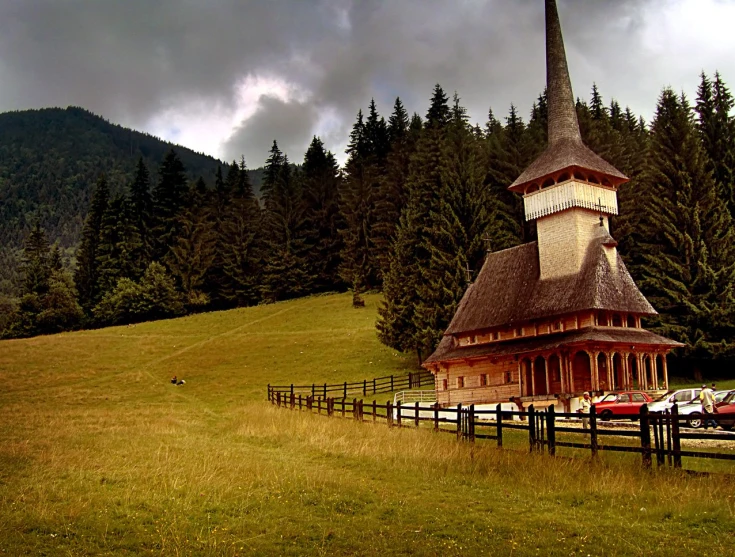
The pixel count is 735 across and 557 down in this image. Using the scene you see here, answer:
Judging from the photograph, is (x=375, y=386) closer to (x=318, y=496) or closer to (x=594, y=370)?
(x=594, y=370)

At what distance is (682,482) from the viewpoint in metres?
11.5

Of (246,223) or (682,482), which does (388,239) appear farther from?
(682,482)

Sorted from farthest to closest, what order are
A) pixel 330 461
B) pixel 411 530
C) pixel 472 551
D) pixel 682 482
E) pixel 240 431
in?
pixel 240 431
pixel 330 461
pixel 682 482
pixel 411 530
pixel 472 551

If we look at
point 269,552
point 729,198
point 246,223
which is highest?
point 246,223

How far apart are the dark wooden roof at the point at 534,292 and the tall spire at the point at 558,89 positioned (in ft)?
23.0

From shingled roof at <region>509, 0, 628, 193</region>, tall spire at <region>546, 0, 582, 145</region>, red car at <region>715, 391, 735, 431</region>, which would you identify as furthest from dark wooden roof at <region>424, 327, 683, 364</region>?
tall spire at <region>546, 0, 582, 145</region>

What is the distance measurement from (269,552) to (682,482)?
7.34m

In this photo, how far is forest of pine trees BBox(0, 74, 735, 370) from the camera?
42.2m

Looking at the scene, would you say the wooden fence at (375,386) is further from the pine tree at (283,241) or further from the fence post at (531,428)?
the pine tree at (283,241)

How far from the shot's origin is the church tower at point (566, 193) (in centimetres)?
3669

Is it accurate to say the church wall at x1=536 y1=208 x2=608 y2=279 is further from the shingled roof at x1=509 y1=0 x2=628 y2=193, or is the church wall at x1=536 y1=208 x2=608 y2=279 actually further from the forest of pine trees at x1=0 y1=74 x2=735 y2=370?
the forest of pine trees at x1=0 y1=74 x2=735 y2=370

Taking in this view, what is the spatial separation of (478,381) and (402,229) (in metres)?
18.5

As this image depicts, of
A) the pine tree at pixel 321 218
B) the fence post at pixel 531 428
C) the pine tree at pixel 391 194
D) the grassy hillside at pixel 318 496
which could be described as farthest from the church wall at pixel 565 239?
the pine tree at pixel 321 218

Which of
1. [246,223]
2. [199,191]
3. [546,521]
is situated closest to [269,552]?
[546,521]
